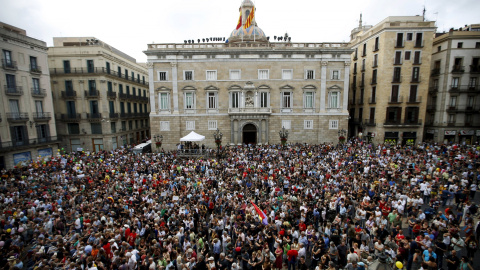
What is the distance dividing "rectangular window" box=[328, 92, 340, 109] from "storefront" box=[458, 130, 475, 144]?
17.3 m

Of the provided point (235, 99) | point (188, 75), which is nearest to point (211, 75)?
point (188, 75)

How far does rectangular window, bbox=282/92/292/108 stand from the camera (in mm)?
31281

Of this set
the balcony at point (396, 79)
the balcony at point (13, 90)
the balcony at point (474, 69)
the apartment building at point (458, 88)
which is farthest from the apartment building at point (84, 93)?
the balcony at point (474, 69)

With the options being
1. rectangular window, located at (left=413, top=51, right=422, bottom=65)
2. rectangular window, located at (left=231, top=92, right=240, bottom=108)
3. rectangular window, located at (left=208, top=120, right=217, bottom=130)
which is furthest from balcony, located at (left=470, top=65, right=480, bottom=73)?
rectangular window, located at (left=208, top=120, right=217, bottom=130)

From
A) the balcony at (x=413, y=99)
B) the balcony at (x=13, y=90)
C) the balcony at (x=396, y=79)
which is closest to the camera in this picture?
the balcony at (x=13, y=90)

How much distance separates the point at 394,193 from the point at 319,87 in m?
20.7

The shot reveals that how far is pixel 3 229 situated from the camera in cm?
1133

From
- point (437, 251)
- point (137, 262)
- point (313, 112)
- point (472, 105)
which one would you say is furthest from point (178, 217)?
point (472, 105)

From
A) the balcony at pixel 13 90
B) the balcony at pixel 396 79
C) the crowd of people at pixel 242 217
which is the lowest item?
the crowd of people at pixel 242 217

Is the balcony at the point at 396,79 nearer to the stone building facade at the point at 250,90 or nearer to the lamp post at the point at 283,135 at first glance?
the stone building facade at the point at 250,90

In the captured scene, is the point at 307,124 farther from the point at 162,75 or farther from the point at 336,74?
the point at 162,75

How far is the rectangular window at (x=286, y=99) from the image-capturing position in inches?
1232

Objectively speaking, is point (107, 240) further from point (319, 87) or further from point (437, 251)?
point (319, 87)

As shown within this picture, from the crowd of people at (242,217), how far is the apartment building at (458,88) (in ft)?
43.3
